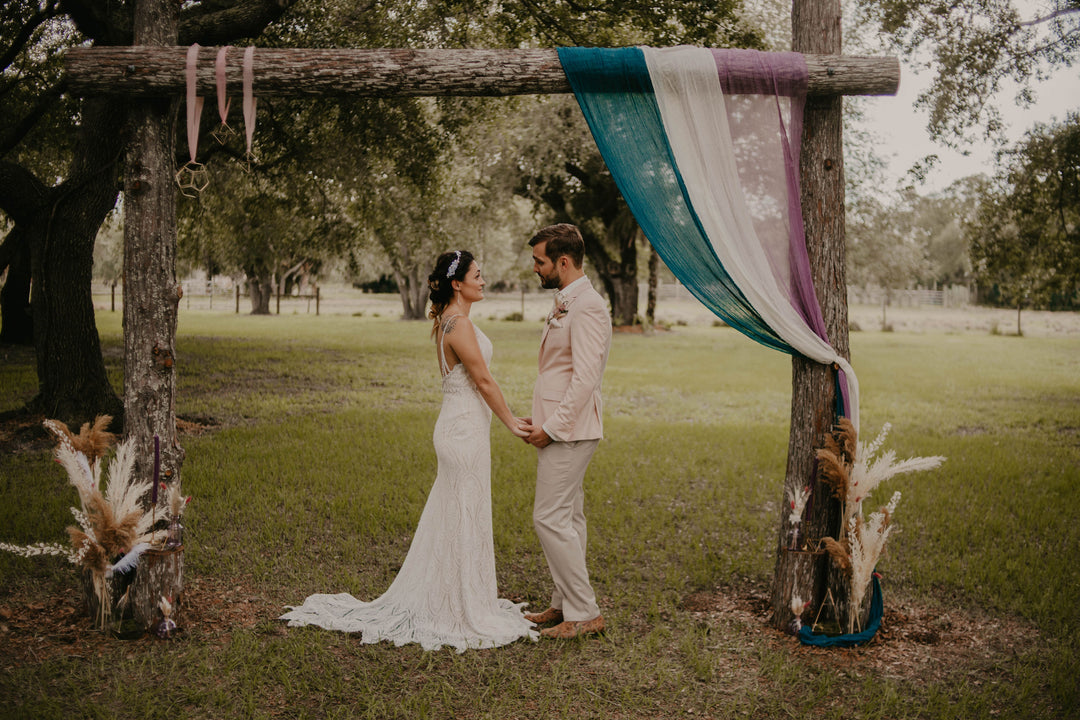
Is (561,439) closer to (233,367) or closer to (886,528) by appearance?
(886,528)

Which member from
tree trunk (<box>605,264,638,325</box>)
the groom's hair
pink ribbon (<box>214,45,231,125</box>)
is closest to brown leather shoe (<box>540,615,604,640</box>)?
the groom's hair

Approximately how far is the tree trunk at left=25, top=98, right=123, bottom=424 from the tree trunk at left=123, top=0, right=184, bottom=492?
594 cm

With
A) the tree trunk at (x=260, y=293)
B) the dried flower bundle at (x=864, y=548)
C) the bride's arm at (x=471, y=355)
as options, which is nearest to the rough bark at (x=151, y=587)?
the bride's arm at (x=471, y=355)

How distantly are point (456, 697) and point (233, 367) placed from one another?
13938mm

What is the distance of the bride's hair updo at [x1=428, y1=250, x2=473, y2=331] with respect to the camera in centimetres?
463

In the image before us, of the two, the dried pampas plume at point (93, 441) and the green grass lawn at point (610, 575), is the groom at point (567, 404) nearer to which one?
the green grass lawn at point (610, 575)

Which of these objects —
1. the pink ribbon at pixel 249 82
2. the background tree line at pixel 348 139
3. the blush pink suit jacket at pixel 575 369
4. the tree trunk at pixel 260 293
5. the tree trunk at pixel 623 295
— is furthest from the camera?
the tree trunk at pixel 260 293

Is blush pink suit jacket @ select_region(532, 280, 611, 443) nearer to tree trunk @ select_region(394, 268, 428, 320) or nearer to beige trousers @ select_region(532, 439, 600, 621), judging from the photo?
beige trousers @ select_region(532, 439, 600, 621)

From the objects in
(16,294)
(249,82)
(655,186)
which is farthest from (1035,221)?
(16,294)

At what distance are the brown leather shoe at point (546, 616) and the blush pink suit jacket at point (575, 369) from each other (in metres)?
1.21

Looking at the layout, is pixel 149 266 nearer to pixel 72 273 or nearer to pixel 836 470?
pixel 836 470

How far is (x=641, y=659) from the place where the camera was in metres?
4.38

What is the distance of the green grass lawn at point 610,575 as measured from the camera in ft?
12.9

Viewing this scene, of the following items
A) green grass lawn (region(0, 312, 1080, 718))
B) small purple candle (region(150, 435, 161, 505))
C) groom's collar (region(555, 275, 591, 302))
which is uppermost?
groom's collar (region(555, 275, 591, 302))
